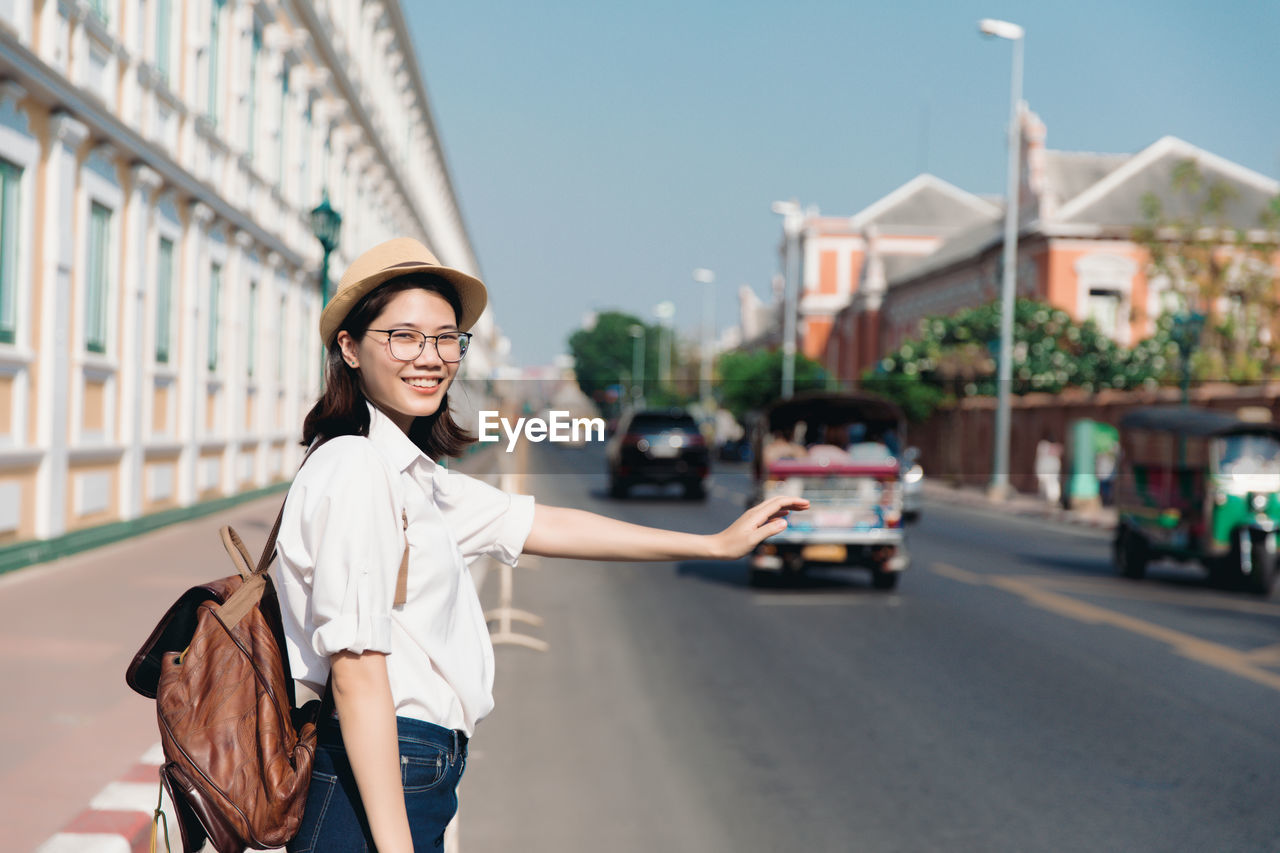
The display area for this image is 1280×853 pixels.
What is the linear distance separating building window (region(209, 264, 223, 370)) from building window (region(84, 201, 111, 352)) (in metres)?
4.68

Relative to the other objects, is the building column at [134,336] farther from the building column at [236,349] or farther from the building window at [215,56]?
the building column at [236,349]

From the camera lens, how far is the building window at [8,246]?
39.9ft

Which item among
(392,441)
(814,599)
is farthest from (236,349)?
(392,441)

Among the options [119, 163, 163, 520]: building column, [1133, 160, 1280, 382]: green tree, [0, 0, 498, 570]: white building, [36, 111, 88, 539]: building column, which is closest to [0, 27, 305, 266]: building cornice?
[0, 0, 498, 570]: white building

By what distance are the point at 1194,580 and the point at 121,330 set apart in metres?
13.8

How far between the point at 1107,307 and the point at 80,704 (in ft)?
157

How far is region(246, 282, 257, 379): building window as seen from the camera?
22922mm

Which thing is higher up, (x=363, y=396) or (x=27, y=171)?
(x=27, y=171)

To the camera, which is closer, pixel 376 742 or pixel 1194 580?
pixel 376 742

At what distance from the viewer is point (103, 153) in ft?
48.1

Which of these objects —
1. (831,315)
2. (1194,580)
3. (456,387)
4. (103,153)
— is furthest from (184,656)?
(831,315)

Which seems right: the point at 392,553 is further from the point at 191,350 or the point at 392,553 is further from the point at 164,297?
the point at 191,350

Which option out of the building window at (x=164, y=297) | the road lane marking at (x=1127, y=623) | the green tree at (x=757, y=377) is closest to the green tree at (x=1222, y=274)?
the green tree at (x=757, y=377)

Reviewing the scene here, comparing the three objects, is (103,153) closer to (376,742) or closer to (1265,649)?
(1265,649)
